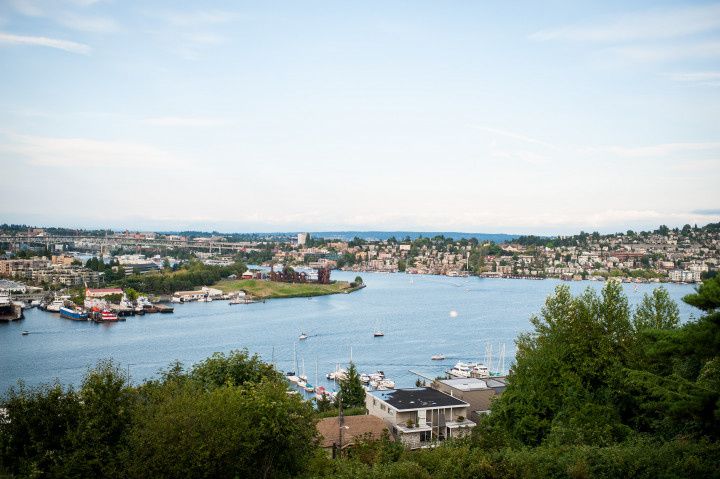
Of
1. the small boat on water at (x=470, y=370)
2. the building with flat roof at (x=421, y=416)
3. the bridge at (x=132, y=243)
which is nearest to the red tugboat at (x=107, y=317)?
the small boat on water at (x=470, y=370)

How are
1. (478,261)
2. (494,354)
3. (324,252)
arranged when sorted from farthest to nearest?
1. (324,252)
2. (478,261)
3. (494,354)

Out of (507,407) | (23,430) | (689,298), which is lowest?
(507,407)

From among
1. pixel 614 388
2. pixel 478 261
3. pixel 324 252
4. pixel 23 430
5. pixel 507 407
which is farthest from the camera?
pixel 324 252

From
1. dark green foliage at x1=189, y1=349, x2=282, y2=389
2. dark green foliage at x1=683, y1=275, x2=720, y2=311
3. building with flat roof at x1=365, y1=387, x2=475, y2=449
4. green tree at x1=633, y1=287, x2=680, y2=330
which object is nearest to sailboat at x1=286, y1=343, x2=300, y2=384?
building with flat roof at x1=365, y1=387, x2=475, y2=449

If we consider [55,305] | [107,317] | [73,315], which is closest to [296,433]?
[107,317]

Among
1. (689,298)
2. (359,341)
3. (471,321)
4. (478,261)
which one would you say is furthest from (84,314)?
(478,261)

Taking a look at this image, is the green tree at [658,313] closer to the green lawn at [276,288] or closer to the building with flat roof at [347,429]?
the building with flat roof at [347,429]

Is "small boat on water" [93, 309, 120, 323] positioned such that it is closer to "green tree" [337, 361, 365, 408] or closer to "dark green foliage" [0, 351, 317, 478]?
"green tree" [337, 361, 365, 408]

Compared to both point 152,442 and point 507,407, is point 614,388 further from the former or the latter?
point 152,442
